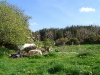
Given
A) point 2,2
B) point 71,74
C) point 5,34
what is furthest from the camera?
point 2,2

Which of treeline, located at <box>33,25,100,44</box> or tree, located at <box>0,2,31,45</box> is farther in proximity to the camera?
treeline, located at <box>33,25,100,44</box>

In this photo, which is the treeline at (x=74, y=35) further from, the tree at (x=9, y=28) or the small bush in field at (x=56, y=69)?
the small bush in field at (x=56, y=69)

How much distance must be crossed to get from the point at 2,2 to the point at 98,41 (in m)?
32.4

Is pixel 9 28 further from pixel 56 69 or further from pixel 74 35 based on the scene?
pixel 74 35

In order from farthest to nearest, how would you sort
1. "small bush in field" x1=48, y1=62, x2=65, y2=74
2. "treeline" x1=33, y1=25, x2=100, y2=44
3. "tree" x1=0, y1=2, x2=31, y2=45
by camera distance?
"treeline" x1=33, y1=25, x2=100, y2=44
"tree" x1=0, y1=2, x2=31, y2=45
"small bush in field" x1=48, y1=62, x2=65, y2=74

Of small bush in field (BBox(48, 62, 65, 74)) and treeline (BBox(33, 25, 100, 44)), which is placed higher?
treeline (BBox(33, 25, 100, 44))

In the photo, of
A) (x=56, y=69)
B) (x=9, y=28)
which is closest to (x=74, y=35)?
(x=9, y=28)

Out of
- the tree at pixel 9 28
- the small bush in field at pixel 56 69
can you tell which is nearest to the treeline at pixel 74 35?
the tree at pixel 9 28

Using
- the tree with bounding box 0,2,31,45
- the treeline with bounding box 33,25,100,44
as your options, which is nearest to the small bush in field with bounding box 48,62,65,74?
the tree with bounding box 0,2,31,45

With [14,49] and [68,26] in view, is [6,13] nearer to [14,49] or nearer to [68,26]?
[14,49]

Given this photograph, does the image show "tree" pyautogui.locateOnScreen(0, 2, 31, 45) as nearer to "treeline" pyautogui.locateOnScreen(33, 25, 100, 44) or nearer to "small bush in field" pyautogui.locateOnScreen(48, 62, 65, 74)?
"small bush in field" pyautogui.locateOnScreen(48, 62, 65, 74)

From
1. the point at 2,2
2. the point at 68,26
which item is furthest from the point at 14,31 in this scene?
the point at 68,26

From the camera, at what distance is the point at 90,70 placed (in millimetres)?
10891

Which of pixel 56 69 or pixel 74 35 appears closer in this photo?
pixel 56 69
